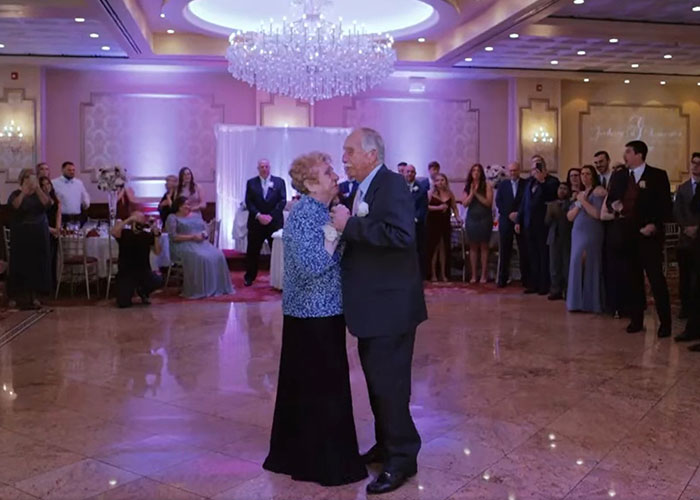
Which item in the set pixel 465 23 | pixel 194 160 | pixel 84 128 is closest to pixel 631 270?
pixel 465 23

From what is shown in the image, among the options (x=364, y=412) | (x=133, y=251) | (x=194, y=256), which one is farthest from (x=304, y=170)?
(x=194, y=256)

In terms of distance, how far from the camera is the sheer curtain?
12.5 metres

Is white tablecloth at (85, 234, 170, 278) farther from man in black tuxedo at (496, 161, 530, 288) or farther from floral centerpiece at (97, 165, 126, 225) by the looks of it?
man in black tuxedo at (496, 161, 530, 288)

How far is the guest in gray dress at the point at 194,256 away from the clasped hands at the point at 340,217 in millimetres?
5972

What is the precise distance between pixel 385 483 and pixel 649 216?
390 cm

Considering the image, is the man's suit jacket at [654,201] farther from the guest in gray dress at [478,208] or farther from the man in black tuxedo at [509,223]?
the guest in gray dress at [478,208]

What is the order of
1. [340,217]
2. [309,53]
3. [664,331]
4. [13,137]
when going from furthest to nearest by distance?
[13,137]
[309,53]
[664,331]
[340,217]

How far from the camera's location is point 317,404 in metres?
2.99

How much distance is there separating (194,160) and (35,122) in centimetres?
268

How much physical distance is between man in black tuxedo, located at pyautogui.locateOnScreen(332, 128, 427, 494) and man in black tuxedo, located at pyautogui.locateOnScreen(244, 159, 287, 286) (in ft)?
21.5

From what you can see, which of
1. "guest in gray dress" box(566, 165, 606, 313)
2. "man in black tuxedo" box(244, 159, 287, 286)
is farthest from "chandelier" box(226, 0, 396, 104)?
"guest in gray dress" box(566, 165, 606, 313)

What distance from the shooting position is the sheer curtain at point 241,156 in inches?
492

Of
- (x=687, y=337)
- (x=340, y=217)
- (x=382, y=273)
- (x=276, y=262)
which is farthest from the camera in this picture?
(x=276, y=262)

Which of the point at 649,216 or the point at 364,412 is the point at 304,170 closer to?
the point at 364,412
